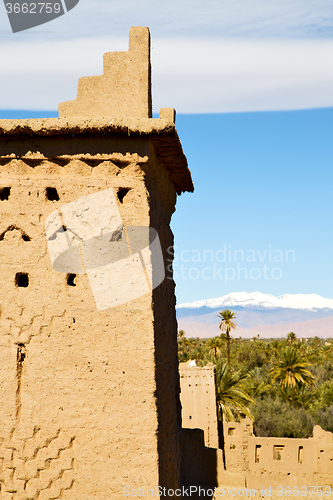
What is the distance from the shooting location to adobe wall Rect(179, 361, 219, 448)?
42.5 ft

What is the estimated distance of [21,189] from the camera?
3.43 meters

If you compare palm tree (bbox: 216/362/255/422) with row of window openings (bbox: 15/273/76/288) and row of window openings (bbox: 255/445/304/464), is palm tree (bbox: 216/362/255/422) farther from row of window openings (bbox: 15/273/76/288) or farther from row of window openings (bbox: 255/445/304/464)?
row of window openings (bbox: 15/273/76/288)

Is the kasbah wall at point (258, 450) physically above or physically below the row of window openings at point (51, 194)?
below

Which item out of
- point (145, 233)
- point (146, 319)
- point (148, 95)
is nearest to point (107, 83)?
point (148, 95)

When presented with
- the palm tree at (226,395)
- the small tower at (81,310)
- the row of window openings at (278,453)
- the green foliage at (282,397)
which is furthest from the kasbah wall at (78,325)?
the green foliage at (282,397)

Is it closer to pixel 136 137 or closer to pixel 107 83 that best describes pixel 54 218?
pixel 136 137

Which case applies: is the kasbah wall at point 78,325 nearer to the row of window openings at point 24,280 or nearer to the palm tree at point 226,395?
the row of window openings at point 24,280

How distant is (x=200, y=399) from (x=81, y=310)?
10.6 meters

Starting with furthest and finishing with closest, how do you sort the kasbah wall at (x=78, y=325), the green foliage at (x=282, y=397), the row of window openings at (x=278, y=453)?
the green foliage at (x=282, y=397), the row of window openings at (x=278, y=453), the kasbah wall at (x=78, y=325)

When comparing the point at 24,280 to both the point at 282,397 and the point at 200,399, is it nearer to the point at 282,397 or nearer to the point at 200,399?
the point at 200,399

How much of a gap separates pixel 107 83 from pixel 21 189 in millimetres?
1186

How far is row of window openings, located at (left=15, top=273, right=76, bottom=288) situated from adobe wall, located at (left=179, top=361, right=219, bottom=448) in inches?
398

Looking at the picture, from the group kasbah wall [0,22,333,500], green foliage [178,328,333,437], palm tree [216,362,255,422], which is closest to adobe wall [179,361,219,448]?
green foliage [178,328,333,437]

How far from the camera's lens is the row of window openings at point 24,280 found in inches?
132
